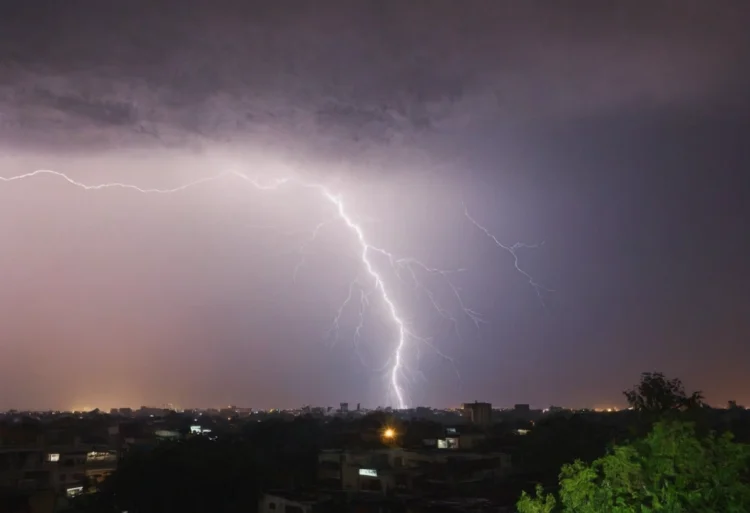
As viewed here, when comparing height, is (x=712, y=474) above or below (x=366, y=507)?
above

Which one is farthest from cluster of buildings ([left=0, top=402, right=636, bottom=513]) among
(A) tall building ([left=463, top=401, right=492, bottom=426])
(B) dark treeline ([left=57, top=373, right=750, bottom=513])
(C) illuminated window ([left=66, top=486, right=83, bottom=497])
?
(A) tall building ([left=463, top=401, right=492, bottom=426])

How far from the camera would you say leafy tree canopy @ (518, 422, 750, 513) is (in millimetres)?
5730

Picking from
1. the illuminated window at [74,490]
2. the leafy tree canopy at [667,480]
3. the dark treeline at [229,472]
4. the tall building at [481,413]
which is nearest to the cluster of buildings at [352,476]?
the illuminated window at [74,490]

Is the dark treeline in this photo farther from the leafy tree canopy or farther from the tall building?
the tall building

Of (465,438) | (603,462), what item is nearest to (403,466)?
(465,438)

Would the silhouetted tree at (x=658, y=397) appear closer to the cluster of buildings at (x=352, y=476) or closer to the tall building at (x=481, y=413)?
the cluster of buildings at (x=352, y=476)

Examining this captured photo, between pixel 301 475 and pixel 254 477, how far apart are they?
470 centimetres

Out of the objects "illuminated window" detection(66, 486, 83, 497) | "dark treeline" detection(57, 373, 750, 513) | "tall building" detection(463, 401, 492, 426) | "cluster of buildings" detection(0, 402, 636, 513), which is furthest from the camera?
"tall building" detection(463, 401, 492, 426)

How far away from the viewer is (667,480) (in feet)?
20.4

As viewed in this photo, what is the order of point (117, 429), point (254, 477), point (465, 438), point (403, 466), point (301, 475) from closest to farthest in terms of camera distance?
point (254, 477) → point (403, 466) → point (301, 475) → point (465, 438) → point (117, 429)

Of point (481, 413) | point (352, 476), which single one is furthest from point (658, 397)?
point (481, 413)

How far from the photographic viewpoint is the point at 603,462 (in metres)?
6.23

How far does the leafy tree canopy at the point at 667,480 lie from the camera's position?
5.73m

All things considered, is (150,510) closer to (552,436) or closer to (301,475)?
(301,475)
